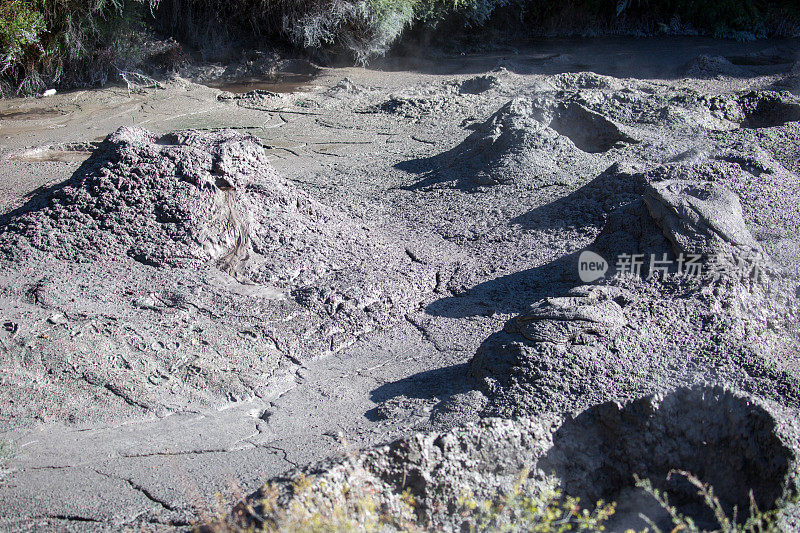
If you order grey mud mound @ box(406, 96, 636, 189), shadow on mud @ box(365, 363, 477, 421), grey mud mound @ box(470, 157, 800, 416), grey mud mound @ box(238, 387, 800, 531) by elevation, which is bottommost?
shadow on mud @ box(365, 363, 477, 421)

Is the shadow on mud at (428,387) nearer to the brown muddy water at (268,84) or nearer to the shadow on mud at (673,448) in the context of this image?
the shadow on mud at (673,448)

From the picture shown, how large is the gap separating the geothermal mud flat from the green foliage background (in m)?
4.32

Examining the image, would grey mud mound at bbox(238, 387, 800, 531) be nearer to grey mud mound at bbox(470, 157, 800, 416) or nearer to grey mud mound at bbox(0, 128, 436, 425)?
grey mud mound at bbox(470, 157, 800, 416)

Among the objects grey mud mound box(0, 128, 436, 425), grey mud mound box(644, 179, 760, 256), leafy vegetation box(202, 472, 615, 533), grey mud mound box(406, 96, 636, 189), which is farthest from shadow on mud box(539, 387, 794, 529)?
grey mud mound box(406, 96, 636, 189)

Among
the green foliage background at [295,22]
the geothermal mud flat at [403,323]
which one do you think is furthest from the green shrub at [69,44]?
the geothermal mud flat at [403,323]

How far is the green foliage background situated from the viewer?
30.9 feet

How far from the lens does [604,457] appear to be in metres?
2.51

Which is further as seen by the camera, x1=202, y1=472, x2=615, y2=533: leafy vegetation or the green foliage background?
the green foliage background

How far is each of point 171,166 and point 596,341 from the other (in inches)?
104

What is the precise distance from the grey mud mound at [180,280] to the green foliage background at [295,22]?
6.23 m

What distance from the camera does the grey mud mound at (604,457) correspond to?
226 cm

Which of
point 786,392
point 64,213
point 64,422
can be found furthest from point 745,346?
point 64,213

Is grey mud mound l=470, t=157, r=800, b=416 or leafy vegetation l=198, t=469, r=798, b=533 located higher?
grey mud mound l=470, t=157, r=800, b=416

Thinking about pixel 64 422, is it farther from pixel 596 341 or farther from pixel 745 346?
pixel 745 346
